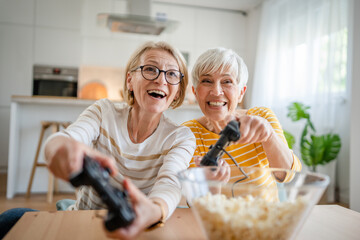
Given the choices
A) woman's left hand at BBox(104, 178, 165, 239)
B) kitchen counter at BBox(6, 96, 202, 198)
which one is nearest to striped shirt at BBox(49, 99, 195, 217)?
woman's left hand at BBox(104, 178, 165, 239)

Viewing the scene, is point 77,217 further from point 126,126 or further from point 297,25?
point 297,25

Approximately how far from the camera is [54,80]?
4613 millimetres

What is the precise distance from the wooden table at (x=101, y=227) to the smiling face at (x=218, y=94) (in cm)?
48

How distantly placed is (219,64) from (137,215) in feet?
2.57

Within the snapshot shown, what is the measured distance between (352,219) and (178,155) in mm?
526

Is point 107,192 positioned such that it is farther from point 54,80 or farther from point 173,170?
point 54,80

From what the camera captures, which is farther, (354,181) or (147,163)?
(354,181)

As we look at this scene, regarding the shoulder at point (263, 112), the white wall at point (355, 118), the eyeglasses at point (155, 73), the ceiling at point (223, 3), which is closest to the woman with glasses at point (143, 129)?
the eyeglasses at point (155, 73)

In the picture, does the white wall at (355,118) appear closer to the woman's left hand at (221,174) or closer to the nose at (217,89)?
the nose at (217,89)

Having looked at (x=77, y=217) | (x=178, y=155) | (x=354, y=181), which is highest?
(x=178, y=155)

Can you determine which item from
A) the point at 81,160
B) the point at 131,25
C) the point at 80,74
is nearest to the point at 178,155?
the point at 81,160

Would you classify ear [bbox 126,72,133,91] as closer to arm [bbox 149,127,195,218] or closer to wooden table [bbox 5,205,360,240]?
arm [bbox 149,127,195,218]

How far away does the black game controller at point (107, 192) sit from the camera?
18.2 inches

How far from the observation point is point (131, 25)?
3930mm
